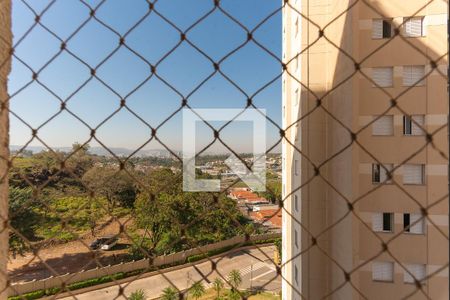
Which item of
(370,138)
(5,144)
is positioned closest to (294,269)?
(370,138)

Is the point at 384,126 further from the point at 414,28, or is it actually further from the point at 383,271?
the point at 383,271

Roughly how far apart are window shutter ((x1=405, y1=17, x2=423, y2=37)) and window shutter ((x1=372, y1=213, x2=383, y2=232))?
167 centimetres

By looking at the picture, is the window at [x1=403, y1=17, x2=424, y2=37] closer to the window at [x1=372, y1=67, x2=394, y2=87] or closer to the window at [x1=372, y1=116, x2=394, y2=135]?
the window at [x1=372, y1=67, x2=394, y2=87]

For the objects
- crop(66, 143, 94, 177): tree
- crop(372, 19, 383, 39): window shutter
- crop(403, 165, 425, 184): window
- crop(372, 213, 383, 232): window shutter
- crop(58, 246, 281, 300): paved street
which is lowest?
crop(58, 246, 281, 300): paved street

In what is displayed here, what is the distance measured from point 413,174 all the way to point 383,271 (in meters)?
0.92

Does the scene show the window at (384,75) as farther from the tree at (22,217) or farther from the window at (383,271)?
the tree at (22,217)

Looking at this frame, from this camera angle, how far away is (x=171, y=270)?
748 centimetres

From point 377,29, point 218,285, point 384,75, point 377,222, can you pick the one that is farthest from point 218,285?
point 377,29

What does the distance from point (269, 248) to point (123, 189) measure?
212 inches

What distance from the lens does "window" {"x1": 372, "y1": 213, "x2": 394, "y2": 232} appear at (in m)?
2.58

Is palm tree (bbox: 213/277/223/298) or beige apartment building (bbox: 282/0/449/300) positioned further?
palm tree (bbox: 213/277/223/298)

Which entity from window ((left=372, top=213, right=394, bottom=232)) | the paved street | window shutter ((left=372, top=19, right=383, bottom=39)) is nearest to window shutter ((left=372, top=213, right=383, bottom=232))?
window ((left=372, top=213, right=394, bottom=232))

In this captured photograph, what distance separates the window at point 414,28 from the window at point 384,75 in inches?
16.0

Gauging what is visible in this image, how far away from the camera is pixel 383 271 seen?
2570 millimetres
